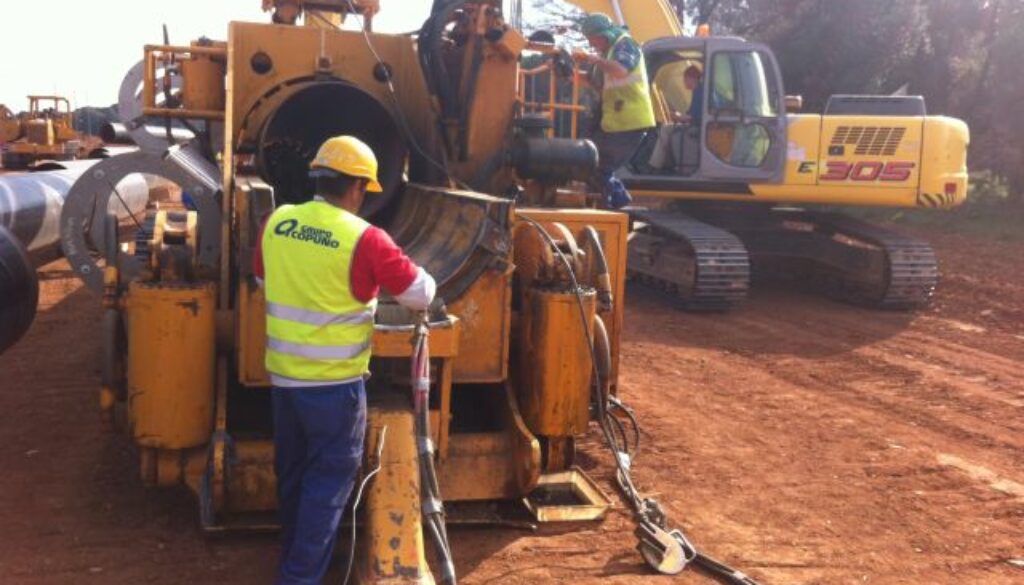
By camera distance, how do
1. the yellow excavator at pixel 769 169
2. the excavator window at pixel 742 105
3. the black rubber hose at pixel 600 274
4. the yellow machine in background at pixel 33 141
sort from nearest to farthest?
the black rubber hose at pixel 600 274 < the yellow excavator at pixel 769 169 < the excavator window at pixel 742 105 < the yellow machine in background at pixel 33 141

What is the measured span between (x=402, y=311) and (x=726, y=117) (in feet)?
26.4

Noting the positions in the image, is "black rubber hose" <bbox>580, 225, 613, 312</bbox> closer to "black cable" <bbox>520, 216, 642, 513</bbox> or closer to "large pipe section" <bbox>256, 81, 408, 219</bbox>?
"black cable" <bbox>520, 216, 642, 513</bbox>

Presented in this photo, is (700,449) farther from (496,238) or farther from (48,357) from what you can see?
(48,357)

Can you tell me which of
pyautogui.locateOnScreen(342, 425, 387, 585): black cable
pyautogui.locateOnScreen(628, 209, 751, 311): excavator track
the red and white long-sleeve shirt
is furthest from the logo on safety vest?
pyautogui.locateOnScreen(628, 209, 751, 311): excavator track

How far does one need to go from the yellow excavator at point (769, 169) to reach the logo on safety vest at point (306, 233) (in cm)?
766

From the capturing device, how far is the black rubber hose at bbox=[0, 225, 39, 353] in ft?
23.1

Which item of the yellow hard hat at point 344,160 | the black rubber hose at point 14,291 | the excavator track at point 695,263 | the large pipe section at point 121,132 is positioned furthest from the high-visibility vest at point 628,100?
the yellow hard hat at point 344,160

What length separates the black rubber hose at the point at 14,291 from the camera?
705cm

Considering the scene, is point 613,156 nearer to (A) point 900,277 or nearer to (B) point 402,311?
(A) point 900,277

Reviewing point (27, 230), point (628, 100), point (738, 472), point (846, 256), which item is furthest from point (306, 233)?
point (846, 256)

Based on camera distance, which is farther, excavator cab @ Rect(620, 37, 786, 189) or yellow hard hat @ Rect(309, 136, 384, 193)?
Answer: excavator cab @ Rect(620, 37, 786, 189)

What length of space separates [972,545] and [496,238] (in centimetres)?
281

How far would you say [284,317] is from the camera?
4.19 meters

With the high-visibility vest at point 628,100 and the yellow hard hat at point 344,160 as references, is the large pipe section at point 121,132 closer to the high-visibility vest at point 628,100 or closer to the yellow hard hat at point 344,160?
the high-visibility vest at point 628,100
